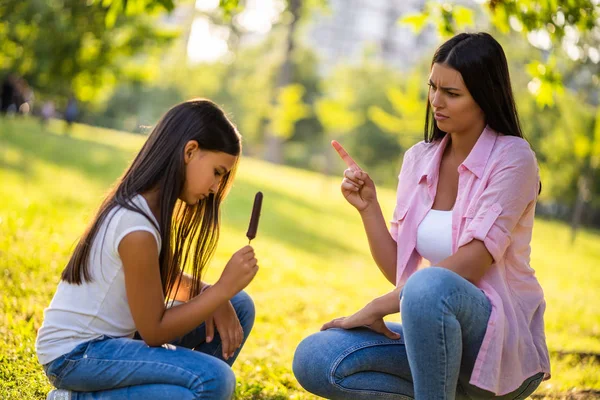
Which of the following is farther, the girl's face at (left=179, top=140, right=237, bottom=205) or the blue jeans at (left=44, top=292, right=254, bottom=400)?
the girl's face at (left=179, top=140, right=237, bottom=205)

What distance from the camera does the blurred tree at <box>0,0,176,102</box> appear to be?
9.91 meters

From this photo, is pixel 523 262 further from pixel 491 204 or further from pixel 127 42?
pixel 127 42

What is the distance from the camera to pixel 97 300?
2.55 m

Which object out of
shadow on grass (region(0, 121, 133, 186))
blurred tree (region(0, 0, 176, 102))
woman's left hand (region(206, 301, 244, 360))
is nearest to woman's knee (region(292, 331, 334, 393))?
woman's left hand (region(206, 301, 244, 360))

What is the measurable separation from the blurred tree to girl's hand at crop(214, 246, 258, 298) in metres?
4.83

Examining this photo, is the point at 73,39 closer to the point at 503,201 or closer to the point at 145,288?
the point at 145,288

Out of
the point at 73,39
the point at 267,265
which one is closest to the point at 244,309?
the point at 267,265

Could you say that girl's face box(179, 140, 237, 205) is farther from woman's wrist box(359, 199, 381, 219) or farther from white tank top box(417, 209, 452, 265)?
white tank top box(417, 209, 452, 265)

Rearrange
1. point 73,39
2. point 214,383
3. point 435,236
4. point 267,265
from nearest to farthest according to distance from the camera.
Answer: point 214,383, point 435,236, point 267,265, point 73,39

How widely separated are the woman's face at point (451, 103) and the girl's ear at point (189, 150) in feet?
3.24

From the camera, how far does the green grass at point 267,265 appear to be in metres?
4.06

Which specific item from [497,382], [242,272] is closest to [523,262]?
[497,382]

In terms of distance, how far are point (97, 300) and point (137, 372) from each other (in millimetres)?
289

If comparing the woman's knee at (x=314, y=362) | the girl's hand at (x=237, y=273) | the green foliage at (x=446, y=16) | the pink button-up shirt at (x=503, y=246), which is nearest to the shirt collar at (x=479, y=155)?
the pink button-up shirt at (x=503, y=246)
